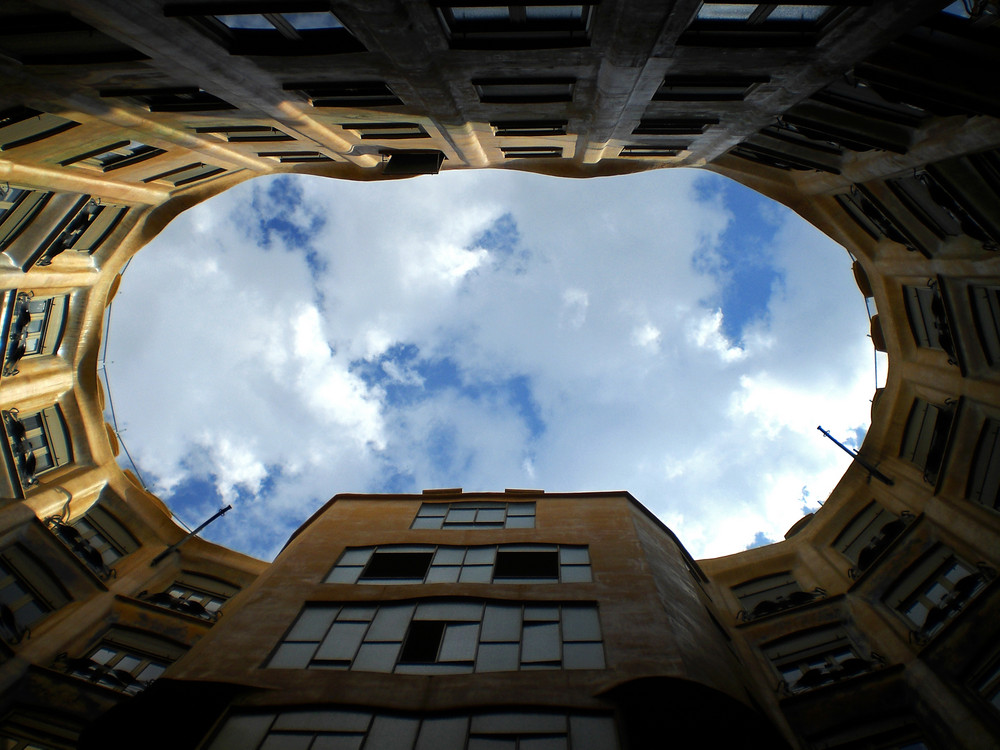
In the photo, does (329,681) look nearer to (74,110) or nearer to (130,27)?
(130,27)

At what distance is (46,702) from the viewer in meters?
14.5

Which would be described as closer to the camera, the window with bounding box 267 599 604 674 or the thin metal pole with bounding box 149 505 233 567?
the window with bounding box 267 599 604 674

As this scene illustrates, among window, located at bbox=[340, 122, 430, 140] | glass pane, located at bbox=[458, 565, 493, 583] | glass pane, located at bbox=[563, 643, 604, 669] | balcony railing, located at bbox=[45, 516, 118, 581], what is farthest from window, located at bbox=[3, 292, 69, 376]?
glass pane, located at bbox=[563, 643, 604, 669]

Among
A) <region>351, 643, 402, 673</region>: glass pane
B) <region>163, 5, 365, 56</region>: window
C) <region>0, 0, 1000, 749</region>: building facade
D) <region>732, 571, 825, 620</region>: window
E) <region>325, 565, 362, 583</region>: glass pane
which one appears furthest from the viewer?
<region>732, 571, 825, 620</region>: window

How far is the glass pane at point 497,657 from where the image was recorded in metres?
11.9

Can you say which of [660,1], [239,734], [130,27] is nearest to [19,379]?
[130,27]

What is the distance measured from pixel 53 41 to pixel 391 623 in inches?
632

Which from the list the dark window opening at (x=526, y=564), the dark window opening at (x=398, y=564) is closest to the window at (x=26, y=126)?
the dark window opening at (x=398, y=564)

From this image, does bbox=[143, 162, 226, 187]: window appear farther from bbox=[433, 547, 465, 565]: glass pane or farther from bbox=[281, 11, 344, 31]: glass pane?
bbox=[433, 547, 465, 565]: glass pane

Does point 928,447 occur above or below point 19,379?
above

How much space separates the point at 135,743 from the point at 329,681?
3647 millimetres

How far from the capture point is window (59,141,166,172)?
16.0m

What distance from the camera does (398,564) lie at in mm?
17000

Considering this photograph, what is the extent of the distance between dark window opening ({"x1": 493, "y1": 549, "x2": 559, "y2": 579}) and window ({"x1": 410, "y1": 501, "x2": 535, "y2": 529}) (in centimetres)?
184
